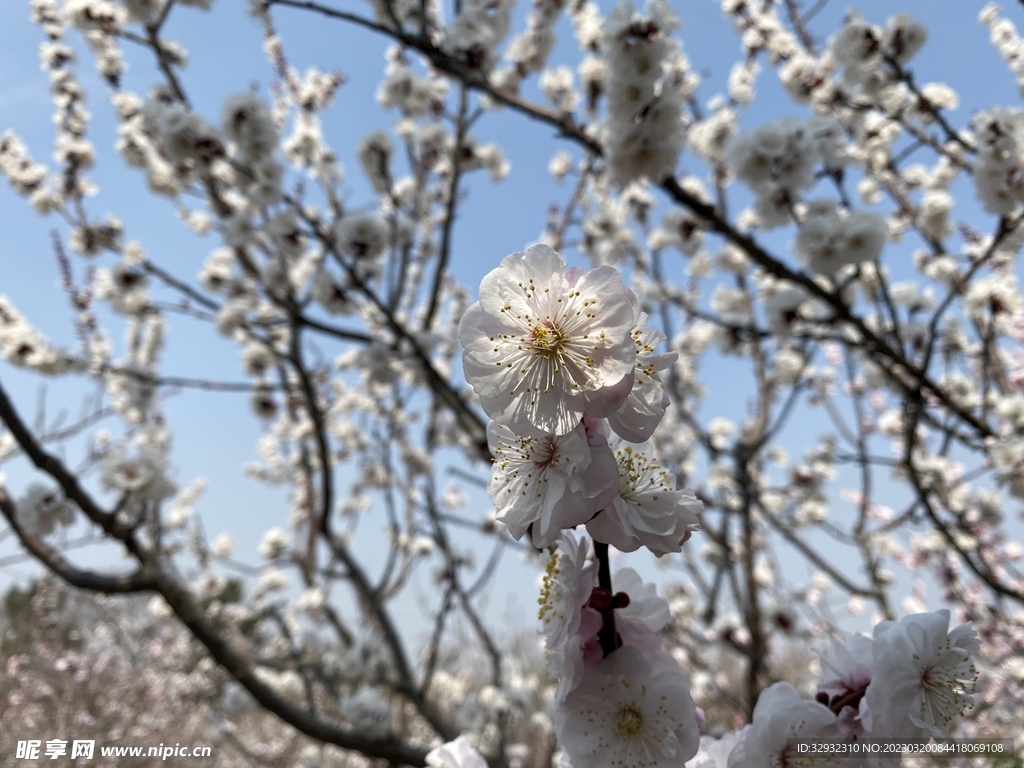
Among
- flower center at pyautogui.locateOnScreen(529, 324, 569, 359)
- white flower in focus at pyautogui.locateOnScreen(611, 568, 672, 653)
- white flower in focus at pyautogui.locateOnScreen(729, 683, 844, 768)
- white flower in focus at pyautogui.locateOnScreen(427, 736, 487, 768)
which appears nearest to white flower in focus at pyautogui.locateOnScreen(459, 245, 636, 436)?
flower center at pyautogui.locateOnScreen(529, 324, 569, 359)

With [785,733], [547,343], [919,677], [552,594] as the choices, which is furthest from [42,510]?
[919,677]

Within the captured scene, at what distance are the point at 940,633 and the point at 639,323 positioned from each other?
574mm

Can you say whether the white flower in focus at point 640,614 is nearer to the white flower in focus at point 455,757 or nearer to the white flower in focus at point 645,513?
the white flower in focus at point 645,513

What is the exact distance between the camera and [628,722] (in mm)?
736

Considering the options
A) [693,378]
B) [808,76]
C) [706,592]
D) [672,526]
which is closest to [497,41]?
[808,76]

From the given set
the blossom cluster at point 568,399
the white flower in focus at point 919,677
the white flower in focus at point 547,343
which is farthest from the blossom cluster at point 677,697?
the white flower in focus at point 547,343

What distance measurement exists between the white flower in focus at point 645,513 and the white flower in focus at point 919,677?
12.2 inches

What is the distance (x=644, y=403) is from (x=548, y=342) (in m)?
0.13

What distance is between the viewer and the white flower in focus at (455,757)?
0.88m

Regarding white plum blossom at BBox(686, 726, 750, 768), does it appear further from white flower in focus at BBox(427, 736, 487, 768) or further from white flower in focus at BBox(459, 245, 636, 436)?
white flower in focus at BBox(459, 245, 636, 436)

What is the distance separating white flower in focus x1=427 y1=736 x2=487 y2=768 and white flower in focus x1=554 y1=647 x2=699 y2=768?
0.81 ft

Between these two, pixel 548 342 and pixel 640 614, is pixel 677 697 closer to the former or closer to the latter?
pixel 640 614

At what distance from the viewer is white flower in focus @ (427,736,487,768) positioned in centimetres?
88

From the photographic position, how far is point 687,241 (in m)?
3.60
